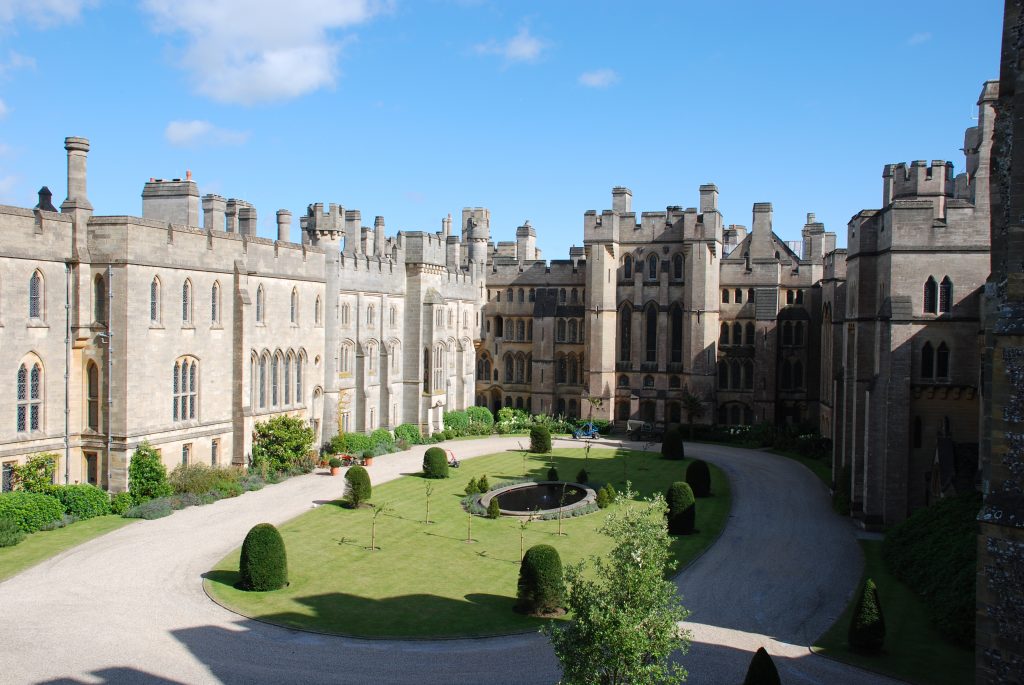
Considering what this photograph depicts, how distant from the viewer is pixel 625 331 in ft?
180

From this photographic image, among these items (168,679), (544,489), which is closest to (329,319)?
(544,489)

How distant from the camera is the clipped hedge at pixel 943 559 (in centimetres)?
1945

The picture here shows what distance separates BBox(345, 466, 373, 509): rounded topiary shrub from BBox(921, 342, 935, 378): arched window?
1989cm

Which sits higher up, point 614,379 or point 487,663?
point 614,379

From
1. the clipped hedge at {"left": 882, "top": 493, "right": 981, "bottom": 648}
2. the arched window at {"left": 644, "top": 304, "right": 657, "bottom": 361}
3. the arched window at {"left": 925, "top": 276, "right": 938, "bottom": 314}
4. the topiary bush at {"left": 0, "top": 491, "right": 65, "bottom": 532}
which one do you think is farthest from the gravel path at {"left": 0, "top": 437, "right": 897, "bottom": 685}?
the arched window at {"left": 644, "top": 304, "right": 657, "bottom": 361}

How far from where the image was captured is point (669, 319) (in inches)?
2110

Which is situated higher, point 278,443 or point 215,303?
point 215,303

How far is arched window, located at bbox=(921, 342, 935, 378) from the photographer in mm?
27859

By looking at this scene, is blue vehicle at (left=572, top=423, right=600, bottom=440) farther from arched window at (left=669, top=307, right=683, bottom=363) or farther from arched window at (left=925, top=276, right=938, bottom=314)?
arched window at (left=925, top=276, right=938, bottom=314)

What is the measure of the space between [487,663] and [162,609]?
839cm

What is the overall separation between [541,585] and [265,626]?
22.1 ft

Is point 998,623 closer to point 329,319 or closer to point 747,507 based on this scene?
point 747,507

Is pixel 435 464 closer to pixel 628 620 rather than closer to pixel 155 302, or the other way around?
pixel 155 302

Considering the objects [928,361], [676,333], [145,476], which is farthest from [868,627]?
[676,333]
